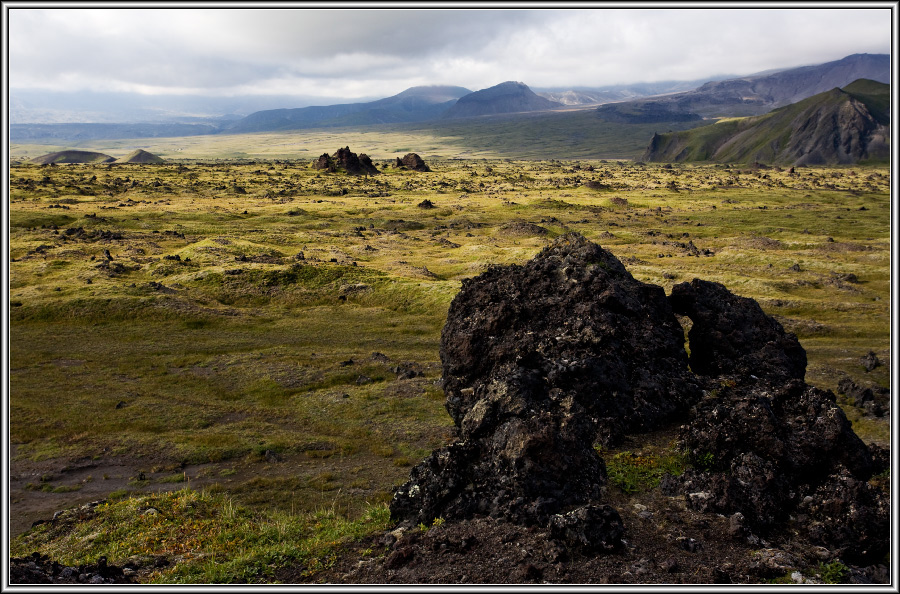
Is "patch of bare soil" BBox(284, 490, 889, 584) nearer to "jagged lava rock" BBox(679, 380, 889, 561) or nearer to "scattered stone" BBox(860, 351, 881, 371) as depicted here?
"jagged lava rock" BBox(679, 380, 889, 561)

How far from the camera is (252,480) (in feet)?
104

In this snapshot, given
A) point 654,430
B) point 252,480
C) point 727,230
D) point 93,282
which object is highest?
point 727,230

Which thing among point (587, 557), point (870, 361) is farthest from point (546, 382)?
point (870, 361)

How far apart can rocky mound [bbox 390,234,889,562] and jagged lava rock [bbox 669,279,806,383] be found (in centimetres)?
8

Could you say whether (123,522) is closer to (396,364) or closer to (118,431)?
(118,431)

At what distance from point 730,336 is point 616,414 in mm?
9144

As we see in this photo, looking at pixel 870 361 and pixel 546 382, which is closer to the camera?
pixel 546 382

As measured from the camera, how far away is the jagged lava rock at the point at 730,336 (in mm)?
27047

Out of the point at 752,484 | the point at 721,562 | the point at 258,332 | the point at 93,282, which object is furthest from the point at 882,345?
the point at 93,282

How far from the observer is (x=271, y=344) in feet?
194

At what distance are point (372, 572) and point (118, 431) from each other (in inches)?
1269

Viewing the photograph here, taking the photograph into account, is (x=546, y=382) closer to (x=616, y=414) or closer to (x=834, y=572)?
(x=616, y=414)

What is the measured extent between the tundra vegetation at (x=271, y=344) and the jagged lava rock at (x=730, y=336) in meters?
7.92

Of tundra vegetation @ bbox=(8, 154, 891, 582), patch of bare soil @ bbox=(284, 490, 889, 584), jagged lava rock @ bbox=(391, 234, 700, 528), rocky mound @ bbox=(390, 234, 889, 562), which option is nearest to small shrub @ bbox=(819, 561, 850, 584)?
patch of bare soil @ bbox=(284, 490, 889, 584)
